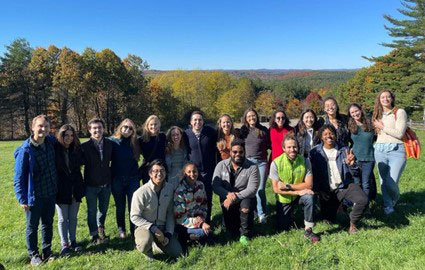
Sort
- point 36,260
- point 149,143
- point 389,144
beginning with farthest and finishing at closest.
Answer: point 389,144
point 149,143
point 36,260

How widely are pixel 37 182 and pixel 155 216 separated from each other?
5.61 ft

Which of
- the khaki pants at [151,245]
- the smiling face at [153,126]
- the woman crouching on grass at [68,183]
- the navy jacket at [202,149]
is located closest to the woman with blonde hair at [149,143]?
the smiling face at [153,126]

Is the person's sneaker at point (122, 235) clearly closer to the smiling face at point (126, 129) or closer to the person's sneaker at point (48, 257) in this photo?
the person's sneaker at point (48, 257)

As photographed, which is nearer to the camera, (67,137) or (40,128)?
A: (40,128)

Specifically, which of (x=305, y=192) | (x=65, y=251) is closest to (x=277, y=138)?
(x=305, y=192)

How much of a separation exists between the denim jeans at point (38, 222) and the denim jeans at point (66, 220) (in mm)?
195

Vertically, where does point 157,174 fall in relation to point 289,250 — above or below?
above

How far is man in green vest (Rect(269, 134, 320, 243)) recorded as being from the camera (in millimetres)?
5344

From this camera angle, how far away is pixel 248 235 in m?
5.21

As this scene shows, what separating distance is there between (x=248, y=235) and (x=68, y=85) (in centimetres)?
3916

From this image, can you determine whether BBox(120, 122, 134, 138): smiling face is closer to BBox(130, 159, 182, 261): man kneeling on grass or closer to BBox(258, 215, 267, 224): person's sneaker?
BBox(130, 159, 182, 261): man kneeling on grass

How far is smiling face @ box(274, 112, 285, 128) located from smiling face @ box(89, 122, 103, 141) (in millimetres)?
3088

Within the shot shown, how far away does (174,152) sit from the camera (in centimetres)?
587

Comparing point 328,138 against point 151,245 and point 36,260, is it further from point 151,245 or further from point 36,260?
point 36,260
